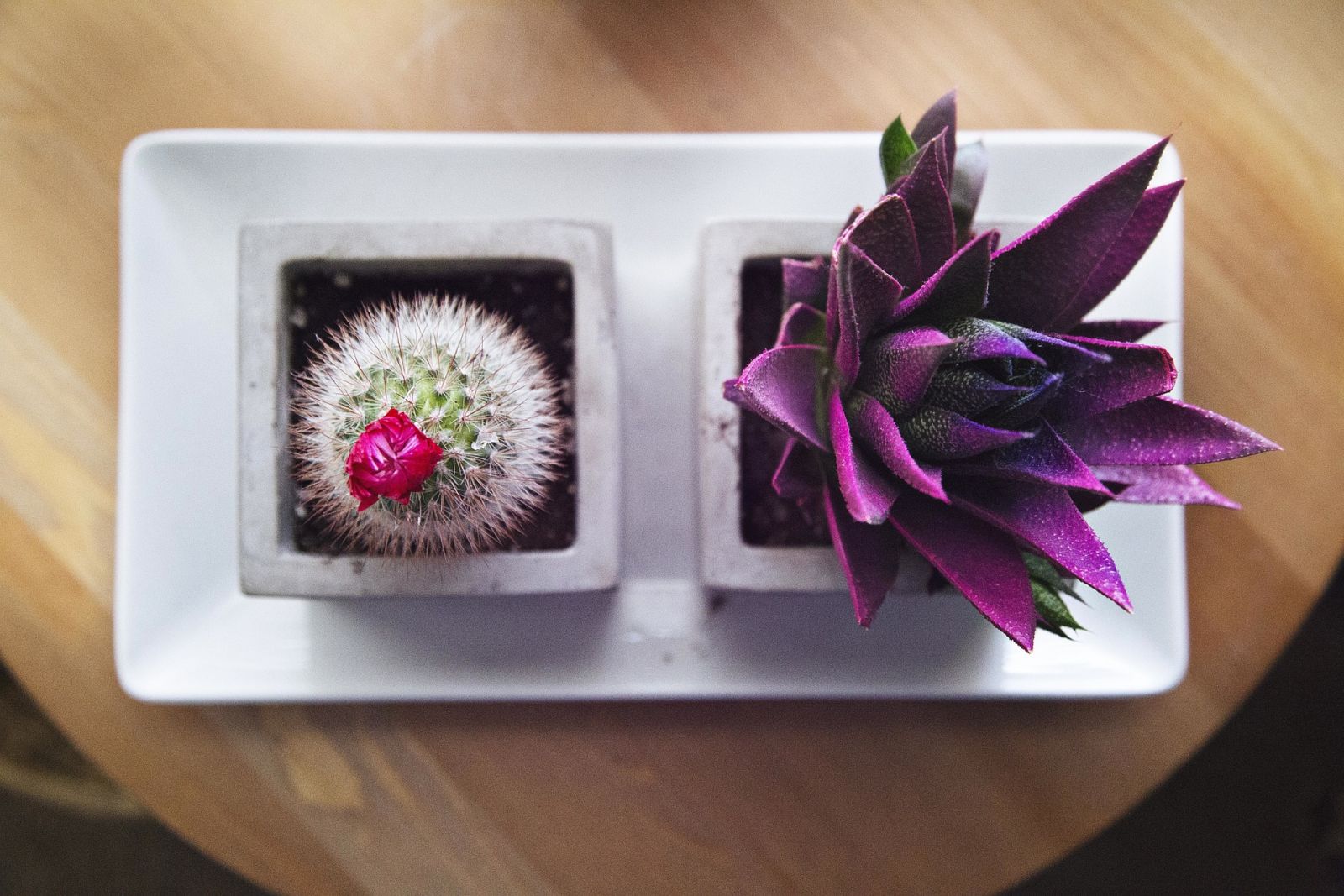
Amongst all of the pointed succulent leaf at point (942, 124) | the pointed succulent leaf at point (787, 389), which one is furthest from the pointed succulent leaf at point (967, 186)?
the pointed succulent leaf at point (787, 389)

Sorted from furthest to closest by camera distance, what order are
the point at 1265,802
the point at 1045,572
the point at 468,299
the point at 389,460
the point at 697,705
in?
the point at 1265,802
the point at 697,705
the point at 468,299
the point at 1045,572
the point at 389,460

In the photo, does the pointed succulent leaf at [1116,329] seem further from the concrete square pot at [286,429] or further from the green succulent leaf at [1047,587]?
the concrete square pot at [286,429]

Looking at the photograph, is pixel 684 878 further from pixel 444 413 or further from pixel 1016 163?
pixel 1016 163

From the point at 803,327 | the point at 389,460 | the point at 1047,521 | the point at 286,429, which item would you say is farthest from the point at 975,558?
the point at 286,429

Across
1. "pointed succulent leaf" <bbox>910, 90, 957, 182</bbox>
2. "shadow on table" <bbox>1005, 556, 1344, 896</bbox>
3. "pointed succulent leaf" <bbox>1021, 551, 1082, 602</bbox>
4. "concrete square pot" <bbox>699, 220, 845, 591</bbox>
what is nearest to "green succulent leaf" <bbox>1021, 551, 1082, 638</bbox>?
"pointed succulent leaf" <bbox>1021, 551, 1082, 602</bbox>

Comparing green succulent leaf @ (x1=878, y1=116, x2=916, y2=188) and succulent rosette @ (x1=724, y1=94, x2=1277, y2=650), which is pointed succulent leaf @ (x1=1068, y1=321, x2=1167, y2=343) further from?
green succulent leaf @ (x1=878, y1=116, x2=916, y2=188)

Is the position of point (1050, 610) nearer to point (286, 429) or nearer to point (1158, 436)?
point (1158, 436)
